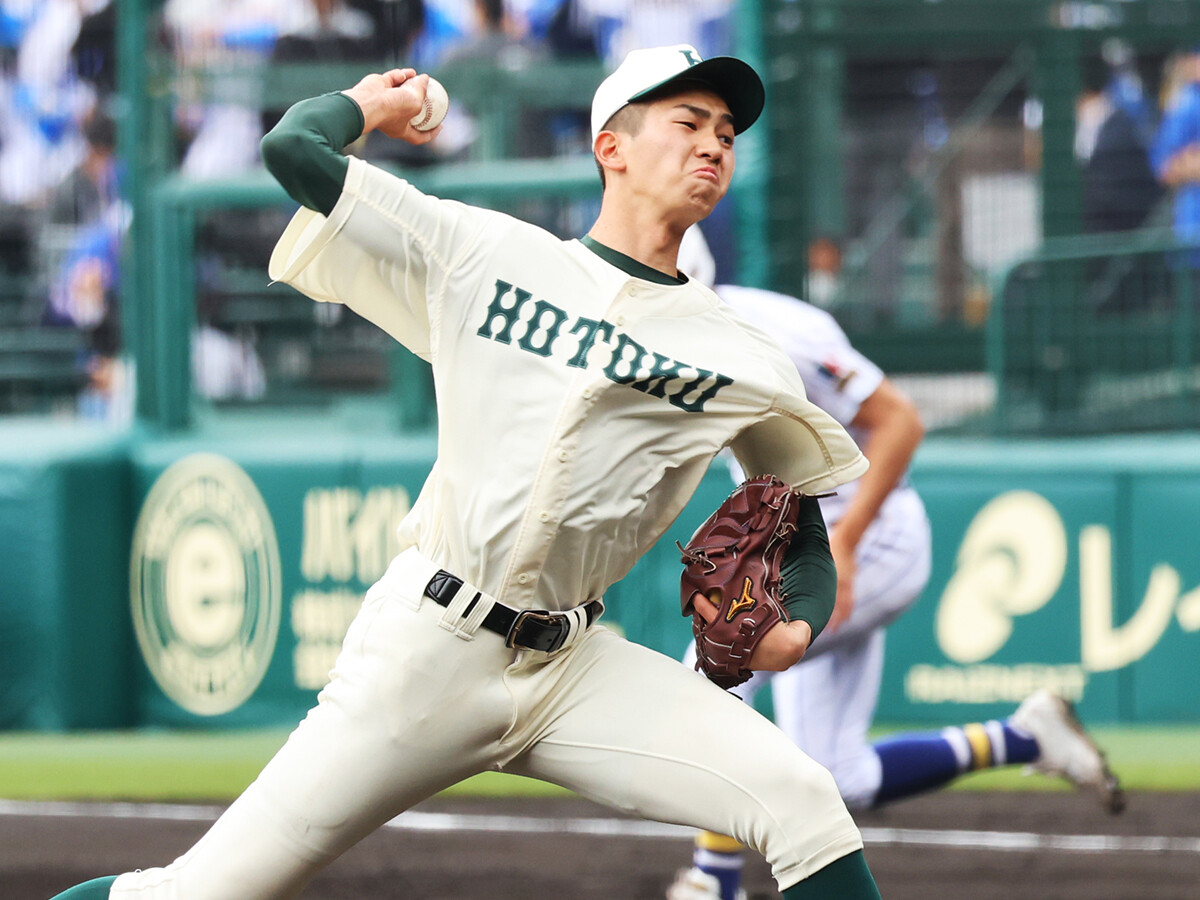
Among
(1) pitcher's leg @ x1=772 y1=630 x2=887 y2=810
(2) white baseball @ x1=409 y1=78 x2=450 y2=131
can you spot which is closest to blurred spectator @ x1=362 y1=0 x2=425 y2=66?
(1) pitcher's leg @ x1=772 y1=630 x2=887 y2=810

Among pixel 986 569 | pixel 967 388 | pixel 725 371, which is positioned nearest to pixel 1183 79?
pixel 967 388

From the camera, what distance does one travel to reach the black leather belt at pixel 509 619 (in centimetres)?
285

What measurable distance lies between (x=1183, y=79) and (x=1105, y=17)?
484 mm

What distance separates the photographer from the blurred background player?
4.46 meters

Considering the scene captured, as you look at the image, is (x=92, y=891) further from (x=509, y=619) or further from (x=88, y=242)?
(x=88, y=242)

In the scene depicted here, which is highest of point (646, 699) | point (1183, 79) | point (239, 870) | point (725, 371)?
point (1183, 79)

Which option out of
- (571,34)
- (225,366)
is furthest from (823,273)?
(225,366)

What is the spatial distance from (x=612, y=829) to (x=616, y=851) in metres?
0.32

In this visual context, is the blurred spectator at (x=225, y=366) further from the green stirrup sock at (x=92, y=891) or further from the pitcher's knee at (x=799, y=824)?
the pitcher's knee at (x=799, y=824)

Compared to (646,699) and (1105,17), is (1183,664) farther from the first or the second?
(646,699)

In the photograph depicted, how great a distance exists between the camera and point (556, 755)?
9.64 feet

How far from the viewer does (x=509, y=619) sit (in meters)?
2.86

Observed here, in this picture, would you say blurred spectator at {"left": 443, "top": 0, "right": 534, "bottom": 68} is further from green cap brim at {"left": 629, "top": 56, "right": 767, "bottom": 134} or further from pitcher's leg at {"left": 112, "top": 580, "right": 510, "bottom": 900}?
pitcher's leg at {"left": 112, "top": 580, "right": 510, "bottom": 900}

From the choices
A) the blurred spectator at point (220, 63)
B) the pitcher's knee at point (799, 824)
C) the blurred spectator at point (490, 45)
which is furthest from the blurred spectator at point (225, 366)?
the pitcher's knee at point (799, 824)
